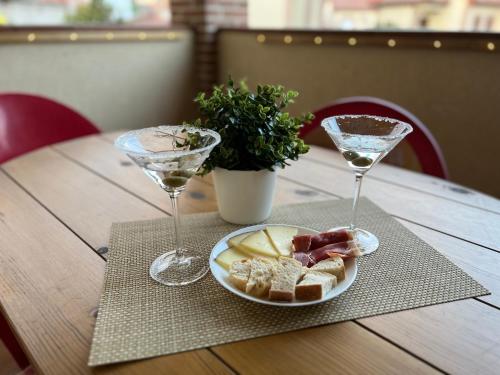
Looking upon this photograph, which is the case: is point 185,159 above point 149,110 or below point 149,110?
above

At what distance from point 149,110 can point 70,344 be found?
2.31 m

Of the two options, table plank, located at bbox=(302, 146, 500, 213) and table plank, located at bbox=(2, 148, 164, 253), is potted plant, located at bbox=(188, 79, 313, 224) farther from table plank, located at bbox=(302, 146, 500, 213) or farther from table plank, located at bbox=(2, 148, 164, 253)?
table plank, located at bbox=(302, 146, 500, 213)

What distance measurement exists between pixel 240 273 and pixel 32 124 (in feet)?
3.48

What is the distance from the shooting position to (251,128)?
0.72 meters

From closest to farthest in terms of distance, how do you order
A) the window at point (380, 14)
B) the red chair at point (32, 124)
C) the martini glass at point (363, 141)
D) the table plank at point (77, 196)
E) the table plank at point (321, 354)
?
the table plank at point (321, 354)
the martini glass at point (363, 141)
the table plank at point (77, 196)
the red chair at point (32, 124)
the window at point (380, 14)

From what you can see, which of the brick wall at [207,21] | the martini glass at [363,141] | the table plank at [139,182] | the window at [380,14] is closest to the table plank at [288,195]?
the table plank at [139,182]

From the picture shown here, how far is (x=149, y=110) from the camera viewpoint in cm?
266

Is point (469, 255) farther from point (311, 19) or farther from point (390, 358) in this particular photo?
point (311, 19)

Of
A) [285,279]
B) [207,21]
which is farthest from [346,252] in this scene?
[207,21]

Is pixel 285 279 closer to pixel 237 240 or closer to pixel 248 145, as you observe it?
pixel 237 240

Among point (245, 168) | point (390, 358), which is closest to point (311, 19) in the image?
point (245, 168)

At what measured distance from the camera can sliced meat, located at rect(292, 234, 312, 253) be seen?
25.3 inches

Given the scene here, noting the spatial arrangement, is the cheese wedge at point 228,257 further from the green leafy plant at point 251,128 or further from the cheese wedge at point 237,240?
the green leafy plant at point 251,128

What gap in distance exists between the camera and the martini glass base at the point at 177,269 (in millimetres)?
601
